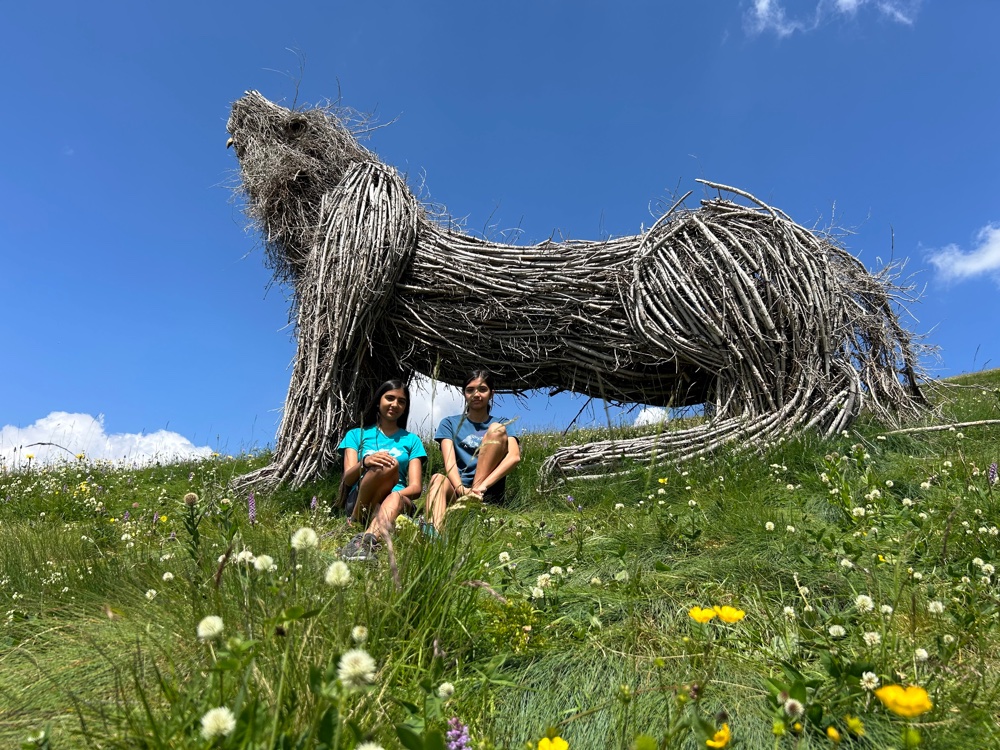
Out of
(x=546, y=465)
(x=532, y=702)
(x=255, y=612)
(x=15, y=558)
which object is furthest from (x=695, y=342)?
(x=15, y=558)

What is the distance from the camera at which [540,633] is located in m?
2.38

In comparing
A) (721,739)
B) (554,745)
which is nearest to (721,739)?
(721,739)

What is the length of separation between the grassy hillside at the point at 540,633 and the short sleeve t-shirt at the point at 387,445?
186cm

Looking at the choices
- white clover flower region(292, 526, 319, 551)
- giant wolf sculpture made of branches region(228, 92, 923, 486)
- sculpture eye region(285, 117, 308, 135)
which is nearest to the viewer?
white clover flower region(292, 526, 319, 551)

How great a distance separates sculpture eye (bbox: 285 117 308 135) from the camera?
7.62 m

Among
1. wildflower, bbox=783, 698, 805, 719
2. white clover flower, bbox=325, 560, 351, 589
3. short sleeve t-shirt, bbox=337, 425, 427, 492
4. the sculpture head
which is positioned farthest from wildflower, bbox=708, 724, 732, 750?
the sculpture head

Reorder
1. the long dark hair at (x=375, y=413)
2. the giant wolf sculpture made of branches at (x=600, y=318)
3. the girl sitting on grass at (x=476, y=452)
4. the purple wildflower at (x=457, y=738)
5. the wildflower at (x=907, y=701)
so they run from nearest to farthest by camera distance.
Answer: the wildflower at (x=907, y=701) < the purple wildflower at (x=457, y=738) < the girl sitting on grass at (x=476, y=452) < the giant wolf sculpture made of branches at (x=600, y=318) < the long dark hair at (x=375, y=413)

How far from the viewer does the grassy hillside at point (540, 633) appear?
60.2 inches

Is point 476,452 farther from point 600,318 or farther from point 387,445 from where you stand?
point 600,318

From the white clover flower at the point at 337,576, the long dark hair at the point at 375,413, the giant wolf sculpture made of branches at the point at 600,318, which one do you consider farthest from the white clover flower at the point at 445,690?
the long dark hair at the point at 375,413

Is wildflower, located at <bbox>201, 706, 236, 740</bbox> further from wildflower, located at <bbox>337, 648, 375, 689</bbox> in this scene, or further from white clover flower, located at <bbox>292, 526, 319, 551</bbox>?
white clover flower, located at <bbox>292, 526, 319, 551</bbox>

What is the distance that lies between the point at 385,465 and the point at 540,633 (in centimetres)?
267

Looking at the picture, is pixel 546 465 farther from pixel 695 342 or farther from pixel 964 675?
pixel 964 675

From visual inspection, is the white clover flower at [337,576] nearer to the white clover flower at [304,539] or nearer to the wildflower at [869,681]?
the white clover flower at [304,539]
